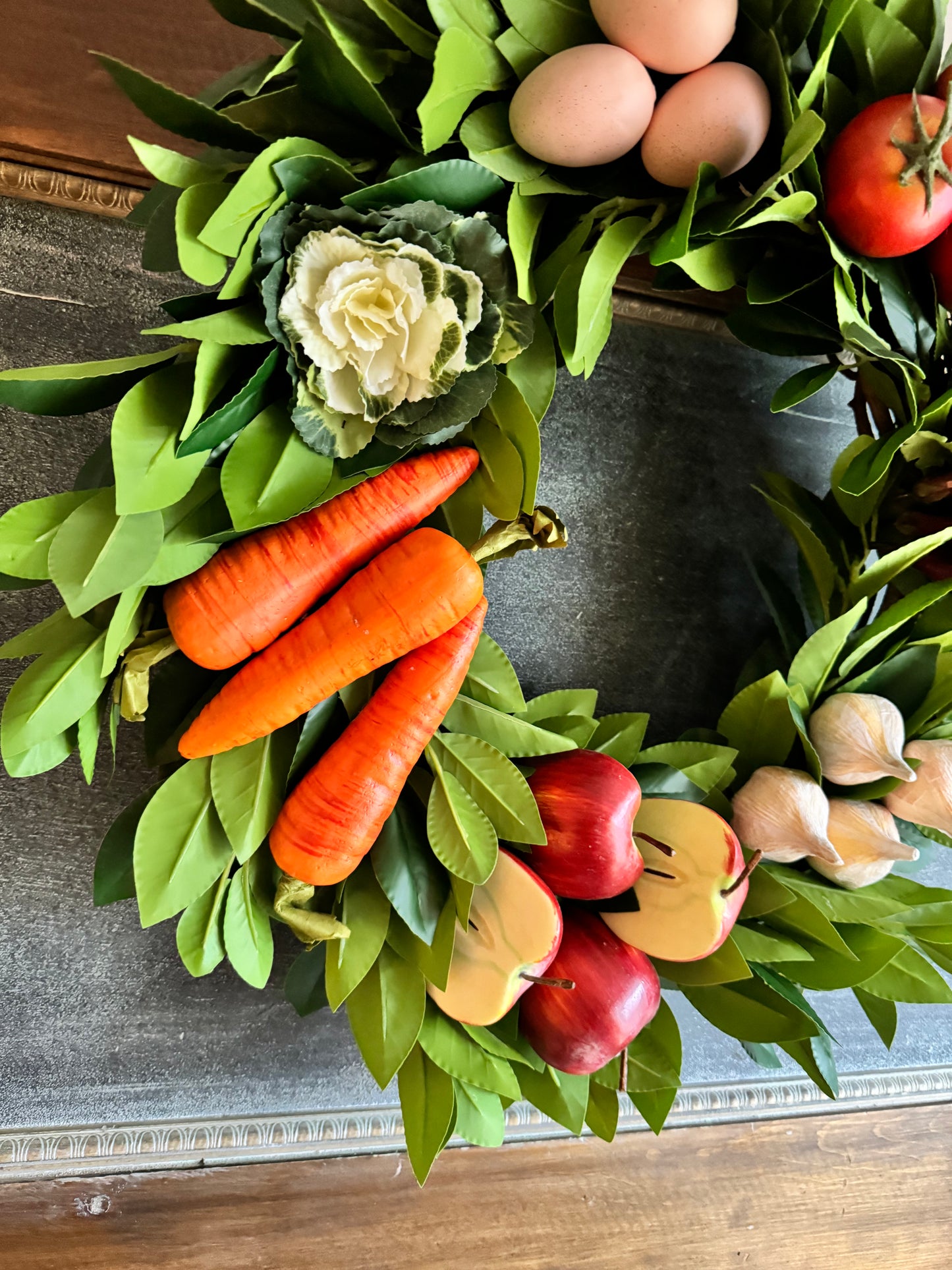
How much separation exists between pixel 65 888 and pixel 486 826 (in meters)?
0.40

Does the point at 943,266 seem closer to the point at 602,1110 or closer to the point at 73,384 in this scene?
the point at 73,384

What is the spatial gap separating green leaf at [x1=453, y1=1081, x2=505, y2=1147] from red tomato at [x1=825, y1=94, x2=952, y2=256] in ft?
2.46

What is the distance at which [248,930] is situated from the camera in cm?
65

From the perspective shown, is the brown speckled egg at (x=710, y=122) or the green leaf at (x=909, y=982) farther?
the green leaf at (x=909, y=982)

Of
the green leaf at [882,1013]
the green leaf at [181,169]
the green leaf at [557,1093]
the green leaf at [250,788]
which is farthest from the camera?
the green leaf at [882,1013]

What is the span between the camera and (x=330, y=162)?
1.74 feet

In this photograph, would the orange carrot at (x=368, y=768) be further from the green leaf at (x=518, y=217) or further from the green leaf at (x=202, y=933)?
the green leaf at (x=518, y=217)

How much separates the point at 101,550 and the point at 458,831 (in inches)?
12.7

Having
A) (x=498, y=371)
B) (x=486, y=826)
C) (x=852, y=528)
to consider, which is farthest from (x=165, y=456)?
(x=852, y=528)

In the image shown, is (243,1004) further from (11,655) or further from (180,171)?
(180,171)

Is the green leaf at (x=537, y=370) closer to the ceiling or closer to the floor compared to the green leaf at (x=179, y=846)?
closer to the ceiling

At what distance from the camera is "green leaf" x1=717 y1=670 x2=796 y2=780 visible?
0.76 meters

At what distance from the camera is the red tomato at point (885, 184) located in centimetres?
59

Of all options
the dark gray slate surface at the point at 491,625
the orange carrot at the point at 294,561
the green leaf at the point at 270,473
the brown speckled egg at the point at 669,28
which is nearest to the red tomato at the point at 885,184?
the brown speckled egg at the point at 669,28
